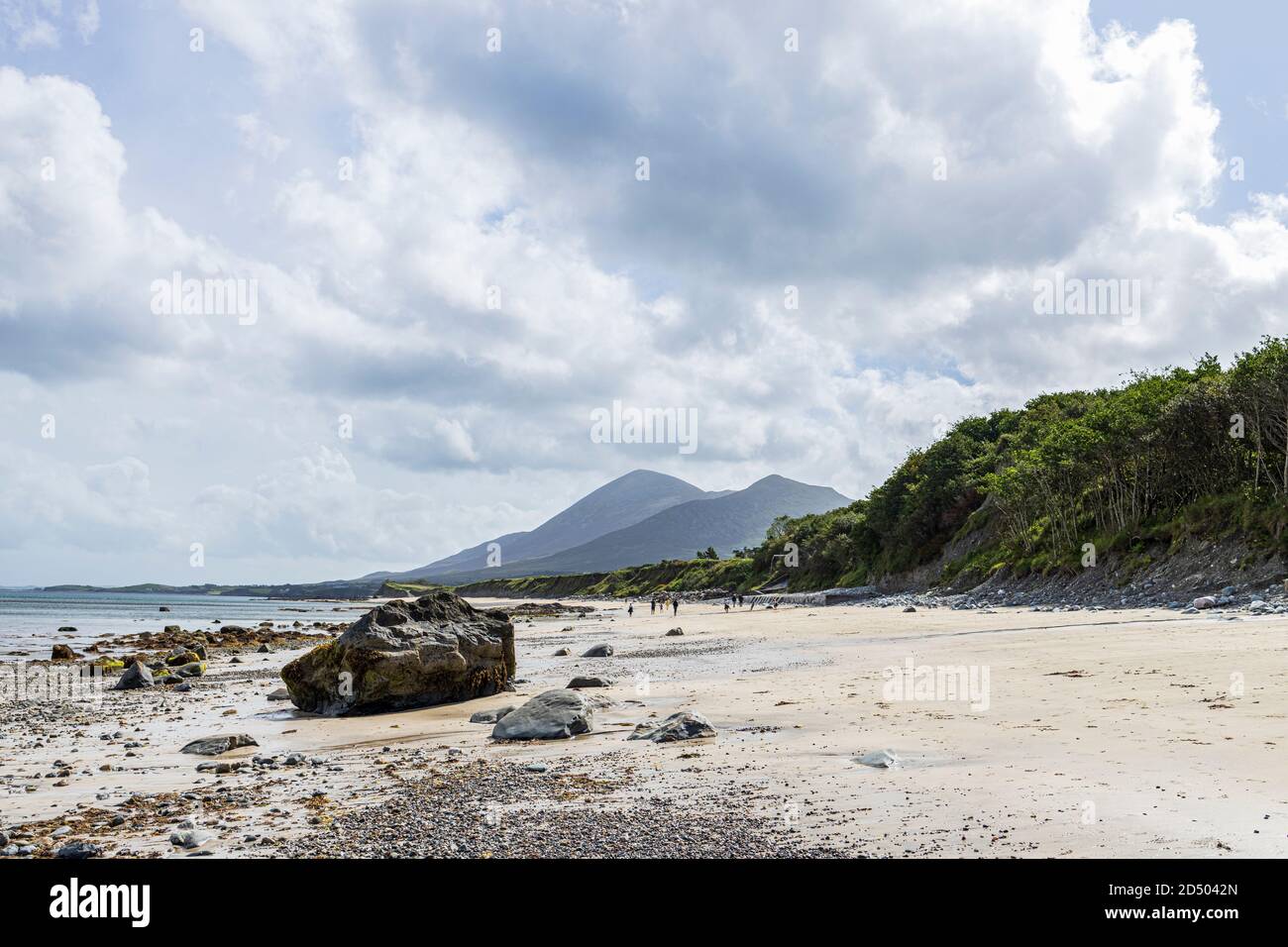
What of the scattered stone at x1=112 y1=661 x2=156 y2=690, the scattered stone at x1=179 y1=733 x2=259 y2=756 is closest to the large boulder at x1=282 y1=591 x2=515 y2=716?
the scattered stone at x1=179 y1=733 x2=259 y2=756

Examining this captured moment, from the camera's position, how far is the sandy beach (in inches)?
251

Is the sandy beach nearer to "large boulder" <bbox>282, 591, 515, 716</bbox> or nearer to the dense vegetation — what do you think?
"large boulder" <bbox>282, 591, 515, 716</bbox>

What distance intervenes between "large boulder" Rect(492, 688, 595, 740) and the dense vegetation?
128 ft

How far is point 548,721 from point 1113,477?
55270mm

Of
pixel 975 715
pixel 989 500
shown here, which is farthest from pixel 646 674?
pixel 989 500

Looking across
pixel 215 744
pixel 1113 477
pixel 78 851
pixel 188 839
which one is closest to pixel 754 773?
pixel 188 839

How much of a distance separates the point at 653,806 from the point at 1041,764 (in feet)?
14.0

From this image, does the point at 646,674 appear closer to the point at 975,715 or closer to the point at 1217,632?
the point at 975,715

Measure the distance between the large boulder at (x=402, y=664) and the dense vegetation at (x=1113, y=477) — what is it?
126ft

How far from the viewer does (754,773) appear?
9.02 meters

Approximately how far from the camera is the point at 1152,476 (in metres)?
52.0

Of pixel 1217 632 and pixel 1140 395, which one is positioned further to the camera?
pixel 1140 395

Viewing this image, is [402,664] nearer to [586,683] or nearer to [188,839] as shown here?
[586,683]
